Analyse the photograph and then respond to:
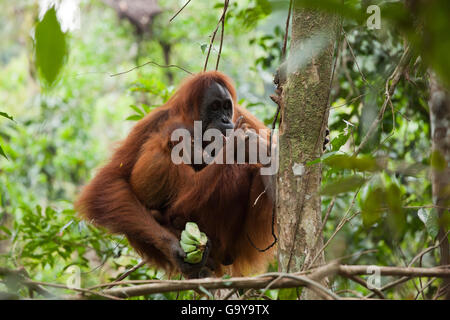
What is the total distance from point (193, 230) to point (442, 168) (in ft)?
5.45

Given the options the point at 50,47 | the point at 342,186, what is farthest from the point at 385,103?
the point at 50,47

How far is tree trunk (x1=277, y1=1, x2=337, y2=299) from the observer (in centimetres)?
171

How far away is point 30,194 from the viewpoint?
20.3 feet

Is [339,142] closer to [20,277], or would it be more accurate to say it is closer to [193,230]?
[193,230]

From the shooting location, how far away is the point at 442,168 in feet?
2.82

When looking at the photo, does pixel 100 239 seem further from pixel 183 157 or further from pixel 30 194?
pixel 30 194

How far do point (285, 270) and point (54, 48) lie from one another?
4.54ft

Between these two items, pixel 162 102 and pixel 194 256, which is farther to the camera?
pixel 162 102

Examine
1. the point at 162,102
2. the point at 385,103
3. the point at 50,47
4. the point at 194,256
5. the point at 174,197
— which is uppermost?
the point at 162,102

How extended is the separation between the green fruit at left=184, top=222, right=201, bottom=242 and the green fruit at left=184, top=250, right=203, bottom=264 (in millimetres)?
72

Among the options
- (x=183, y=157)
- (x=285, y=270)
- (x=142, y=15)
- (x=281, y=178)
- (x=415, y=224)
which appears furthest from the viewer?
(x=142, y=15)

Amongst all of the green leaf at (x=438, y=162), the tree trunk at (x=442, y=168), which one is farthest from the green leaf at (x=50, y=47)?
the green leaf at (x=438, y=162)

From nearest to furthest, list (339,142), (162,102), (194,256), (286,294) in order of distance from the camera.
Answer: (286,294) < (339,142) < (194,256) < (162,102)
